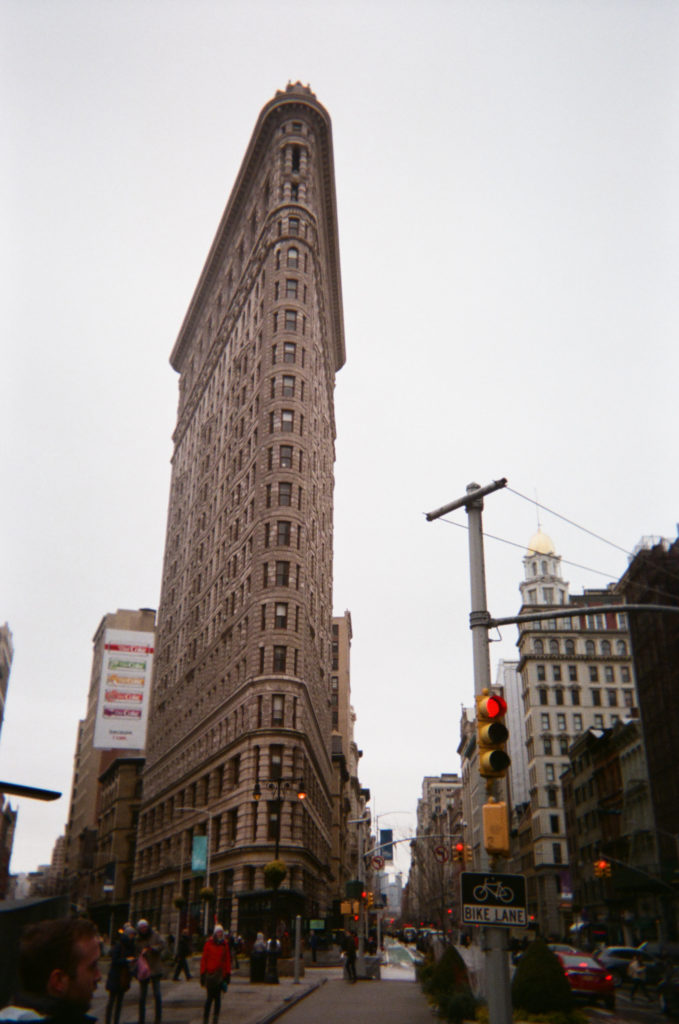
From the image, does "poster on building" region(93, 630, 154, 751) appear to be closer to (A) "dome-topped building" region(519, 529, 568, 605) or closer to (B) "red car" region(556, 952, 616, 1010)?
(B) "red car" region(556, 952, 616, 1010)

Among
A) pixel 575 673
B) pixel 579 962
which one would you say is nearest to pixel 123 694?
pixel 579 962

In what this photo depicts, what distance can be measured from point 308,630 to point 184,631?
32.0m

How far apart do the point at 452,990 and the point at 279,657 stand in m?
44.8

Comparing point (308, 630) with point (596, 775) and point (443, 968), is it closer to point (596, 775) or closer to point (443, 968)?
point (596, 775)

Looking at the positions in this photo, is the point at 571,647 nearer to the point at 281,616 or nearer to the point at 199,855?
the point at 281,616

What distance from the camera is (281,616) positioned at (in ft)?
217

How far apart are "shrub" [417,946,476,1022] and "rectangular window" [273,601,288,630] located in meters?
40.8

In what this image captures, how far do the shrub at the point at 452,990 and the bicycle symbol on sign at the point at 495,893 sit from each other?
7.59 meters

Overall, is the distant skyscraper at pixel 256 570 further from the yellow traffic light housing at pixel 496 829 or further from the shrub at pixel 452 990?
the yellow traffic light housing at pixel 496 829

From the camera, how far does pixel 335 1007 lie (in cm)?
2456

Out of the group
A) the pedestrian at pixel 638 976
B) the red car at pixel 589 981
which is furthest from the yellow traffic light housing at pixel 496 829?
the pedestrian at pixel 638 976

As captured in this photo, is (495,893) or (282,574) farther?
(282,574)

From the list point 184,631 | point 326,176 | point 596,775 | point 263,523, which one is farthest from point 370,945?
point 326,176

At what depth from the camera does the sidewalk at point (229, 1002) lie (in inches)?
849
